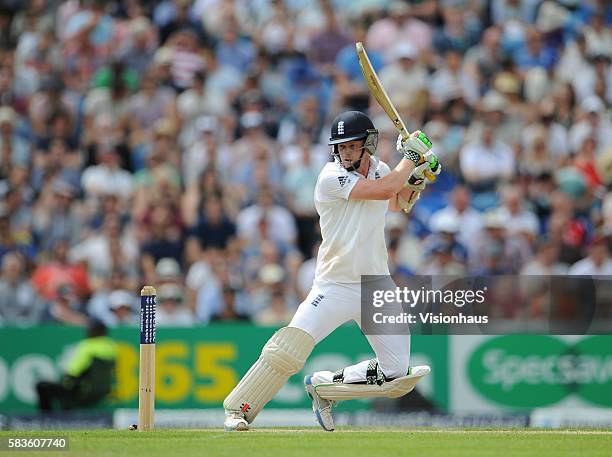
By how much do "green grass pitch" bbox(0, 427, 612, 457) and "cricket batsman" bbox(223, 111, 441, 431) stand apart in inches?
14.9

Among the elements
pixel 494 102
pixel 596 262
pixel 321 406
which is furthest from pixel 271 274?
pixel 321 406

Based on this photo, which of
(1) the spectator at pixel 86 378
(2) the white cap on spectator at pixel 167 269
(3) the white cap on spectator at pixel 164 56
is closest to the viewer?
(1) the spectator at pixel 86 378

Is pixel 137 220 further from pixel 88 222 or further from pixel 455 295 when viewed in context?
pixel 455 295

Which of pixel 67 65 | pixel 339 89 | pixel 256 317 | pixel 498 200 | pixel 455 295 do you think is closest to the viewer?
pixel 455 295

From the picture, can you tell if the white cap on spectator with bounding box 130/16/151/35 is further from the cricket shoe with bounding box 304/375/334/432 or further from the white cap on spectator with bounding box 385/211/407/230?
the cricket shoe with bounding box 304/375/334/432

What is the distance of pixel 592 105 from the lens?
15.9 meters

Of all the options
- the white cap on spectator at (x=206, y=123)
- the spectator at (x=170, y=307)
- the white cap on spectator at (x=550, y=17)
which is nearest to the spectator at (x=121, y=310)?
the spectator at (x=170, y=307)

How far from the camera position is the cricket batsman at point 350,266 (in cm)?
958

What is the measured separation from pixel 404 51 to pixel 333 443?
26.9ft

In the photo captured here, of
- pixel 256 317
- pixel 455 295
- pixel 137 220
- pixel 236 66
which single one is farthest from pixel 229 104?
pixel 455 295

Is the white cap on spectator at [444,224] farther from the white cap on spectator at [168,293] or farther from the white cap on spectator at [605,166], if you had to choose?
the white cap on spectator at [168,293]

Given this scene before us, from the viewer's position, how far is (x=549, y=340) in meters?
12.7

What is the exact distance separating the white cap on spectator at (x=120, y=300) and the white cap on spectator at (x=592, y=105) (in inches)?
224

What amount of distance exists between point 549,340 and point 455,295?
44.8 inches
